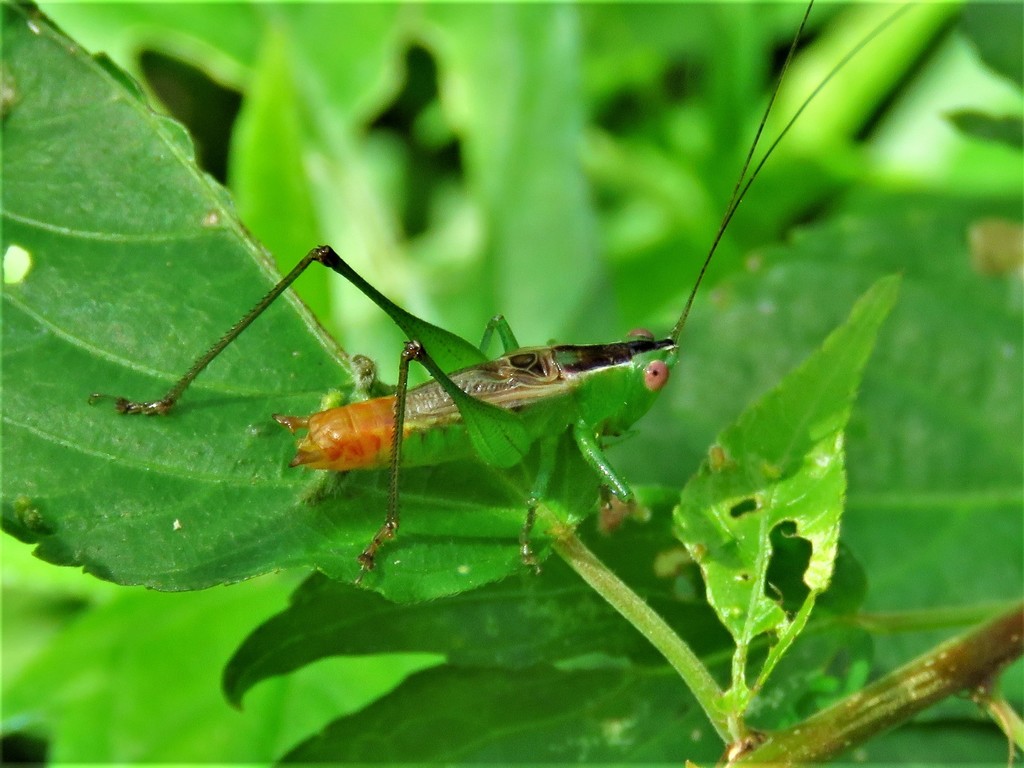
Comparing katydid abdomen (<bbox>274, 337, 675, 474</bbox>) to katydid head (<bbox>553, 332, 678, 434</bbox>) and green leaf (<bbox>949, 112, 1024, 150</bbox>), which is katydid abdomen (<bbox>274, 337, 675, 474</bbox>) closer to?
katydid head (<bbox>553, 332, 678, 434</bbox>)

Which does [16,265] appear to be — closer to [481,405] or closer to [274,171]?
[481,405]

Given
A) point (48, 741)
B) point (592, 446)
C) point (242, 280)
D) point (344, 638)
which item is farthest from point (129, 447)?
point (48, 741)

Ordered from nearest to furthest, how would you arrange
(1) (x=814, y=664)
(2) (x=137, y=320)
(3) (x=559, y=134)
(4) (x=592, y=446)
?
(2) (x=137, y=320) → (1) (x=814, y=664) → (4) (x=592, y=446) → (3) (x=559, y=134)

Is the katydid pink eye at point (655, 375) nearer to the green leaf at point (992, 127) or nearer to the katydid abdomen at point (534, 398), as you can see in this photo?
the katydid abdomen at point (534, 398)

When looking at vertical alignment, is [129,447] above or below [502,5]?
below

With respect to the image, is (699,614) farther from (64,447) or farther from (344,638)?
(64,447)

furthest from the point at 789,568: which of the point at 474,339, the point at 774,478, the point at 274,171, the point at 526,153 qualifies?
the point at 526,153

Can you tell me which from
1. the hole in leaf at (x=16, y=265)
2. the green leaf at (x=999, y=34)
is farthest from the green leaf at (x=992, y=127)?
the hole in leaf at (x=16, y=265)
